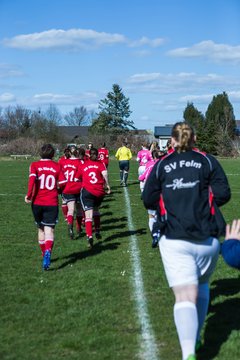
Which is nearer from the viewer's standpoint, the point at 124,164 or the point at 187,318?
the point at 187,318

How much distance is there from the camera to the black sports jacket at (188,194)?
14.5ft

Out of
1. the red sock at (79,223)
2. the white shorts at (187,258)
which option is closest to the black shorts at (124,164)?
the red sock at (79,223)

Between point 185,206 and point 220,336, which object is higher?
point 185,206

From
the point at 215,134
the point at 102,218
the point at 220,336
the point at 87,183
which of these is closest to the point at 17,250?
the point at 87,183

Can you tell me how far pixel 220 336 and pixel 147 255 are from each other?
4.02 metres

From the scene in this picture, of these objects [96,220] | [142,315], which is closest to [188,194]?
[142,315]

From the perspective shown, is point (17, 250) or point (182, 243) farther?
point (17, 250)

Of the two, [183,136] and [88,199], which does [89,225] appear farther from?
[183,136]

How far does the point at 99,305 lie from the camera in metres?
6.53

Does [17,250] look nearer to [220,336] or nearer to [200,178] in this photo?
[220,336]

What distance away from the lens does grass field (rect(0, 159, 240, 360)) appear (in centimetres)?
512

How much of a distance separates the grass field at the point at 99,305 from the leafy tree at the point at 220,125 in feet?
202

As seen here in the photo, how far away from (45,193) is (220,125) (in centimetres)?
7029

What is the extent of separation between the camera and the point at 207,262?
4.54m
